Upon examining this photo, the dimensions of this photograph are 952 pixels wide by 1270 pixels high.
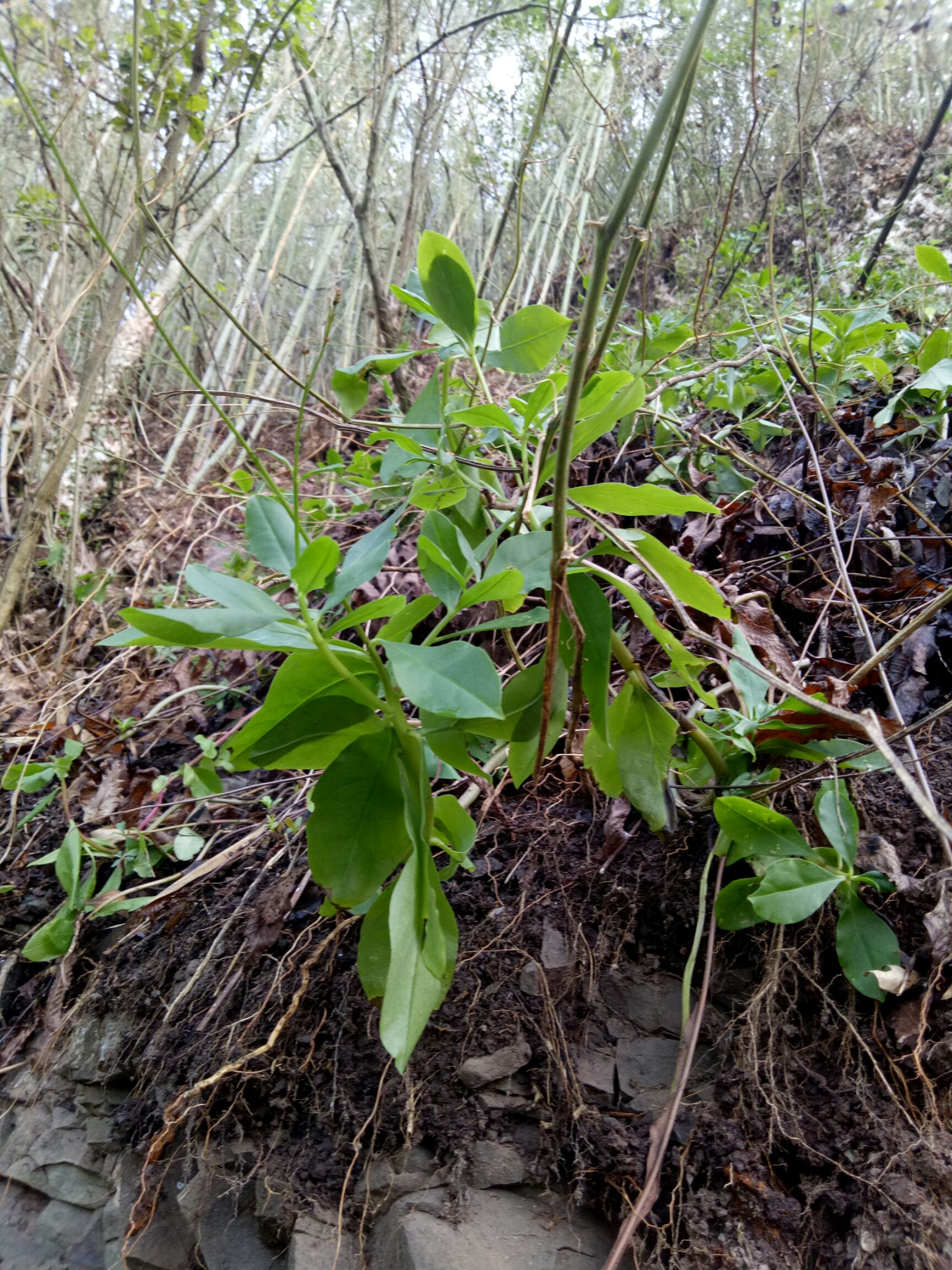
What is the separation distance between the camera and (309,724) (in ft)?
1.85

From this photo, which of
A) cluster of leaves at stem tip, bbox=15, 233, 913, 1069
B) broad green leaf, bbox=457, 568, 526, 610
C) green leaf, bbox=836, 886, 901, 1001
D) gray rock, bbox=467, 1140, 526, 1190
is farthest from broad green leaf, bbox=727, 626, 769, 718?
gray rock, bbox=467, 1140, 526, 1190

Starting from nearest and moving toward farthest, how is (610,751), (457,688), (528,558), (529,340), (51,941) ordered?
1. (457,688)
2. (528,558)
3. (610,751)
4. (529,340)
5. (51,941)

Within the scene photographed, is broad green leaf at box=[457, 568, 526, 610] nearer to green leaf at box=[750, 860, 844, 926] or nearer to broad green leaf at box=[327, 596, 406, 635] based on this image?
broad green leaf at box=[327, 596, 406, 635]

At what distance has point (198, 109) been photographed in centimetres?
215

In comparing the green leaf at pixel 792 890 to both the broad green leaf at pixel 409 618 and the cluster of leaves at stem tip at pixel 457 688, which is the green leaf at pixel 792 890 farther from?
the broad green leaf at pixel 409 618

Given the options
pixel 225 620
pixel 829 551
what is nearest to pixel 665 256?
pixel 829 551

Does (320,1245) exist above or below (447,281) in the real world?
below

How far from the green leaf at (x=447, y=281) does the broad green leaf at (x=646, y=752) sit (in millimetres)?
450

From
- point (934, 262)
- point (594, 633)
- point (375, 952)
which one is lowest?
point (375, 952)

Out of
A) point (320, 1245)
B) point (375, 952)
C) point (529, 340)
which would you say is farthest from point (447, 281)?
point (320, 1245)

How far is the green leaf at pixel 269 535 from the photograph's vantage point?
645mm

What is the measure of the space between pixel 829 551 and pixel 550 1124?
93 centimetres

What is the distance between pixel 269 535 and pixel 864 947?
2.38 feet

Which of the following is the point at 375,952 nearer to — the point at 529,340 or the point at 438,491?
the point at 438,491
